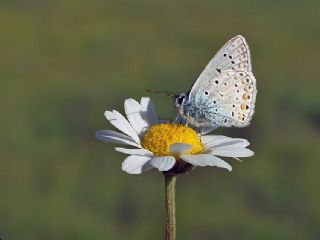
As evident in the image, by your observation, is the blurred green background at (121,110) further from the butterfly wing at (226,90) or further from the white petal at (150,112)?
the butterfly wing at (226,90)

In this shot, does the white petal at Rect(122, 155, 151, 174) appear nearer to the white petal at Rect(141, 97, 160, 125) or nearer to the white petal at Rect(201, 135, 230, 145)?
the white petal at Rect(201, 135, 230, 145)

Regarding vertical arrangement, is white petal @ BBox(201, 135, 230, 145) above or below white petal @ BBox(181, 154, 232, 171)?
above

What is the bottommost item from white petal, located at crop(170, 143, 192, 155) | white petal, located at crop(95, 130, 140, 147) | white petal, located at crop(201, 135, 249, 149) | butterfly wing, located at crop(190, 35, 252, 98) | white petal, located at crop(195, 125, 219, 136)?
white petal, located at crop(170, 143, 192, 155)

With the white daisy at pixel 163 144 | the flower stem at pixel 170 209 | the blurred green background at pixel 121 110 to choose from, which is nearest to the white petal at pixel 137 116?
the white daisy at pixel 163 144

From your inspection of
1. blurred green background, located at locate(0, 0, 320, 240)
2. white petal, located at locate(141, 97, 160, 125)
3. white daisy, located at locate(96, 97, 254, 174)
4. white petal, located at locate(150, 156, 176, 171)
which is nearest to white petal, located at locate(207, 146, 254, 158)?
white daisy, located at locate(96, 97, 254, 174)

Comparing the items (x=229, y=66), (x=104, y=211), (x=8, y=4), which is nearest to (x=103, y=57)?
(x=8, y=4)

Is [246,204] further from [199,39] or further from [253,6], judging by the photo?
[253,6]

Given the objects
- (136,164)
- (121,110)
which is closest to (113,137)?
(136,164)

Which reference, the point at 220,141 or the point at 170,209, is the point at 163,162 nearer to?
the point at 170,209

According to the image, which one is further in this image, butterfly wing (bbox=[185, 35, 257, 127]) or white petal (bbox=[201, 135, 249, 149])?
butterfly wing (bbox=[185, 35, 257, 127])
